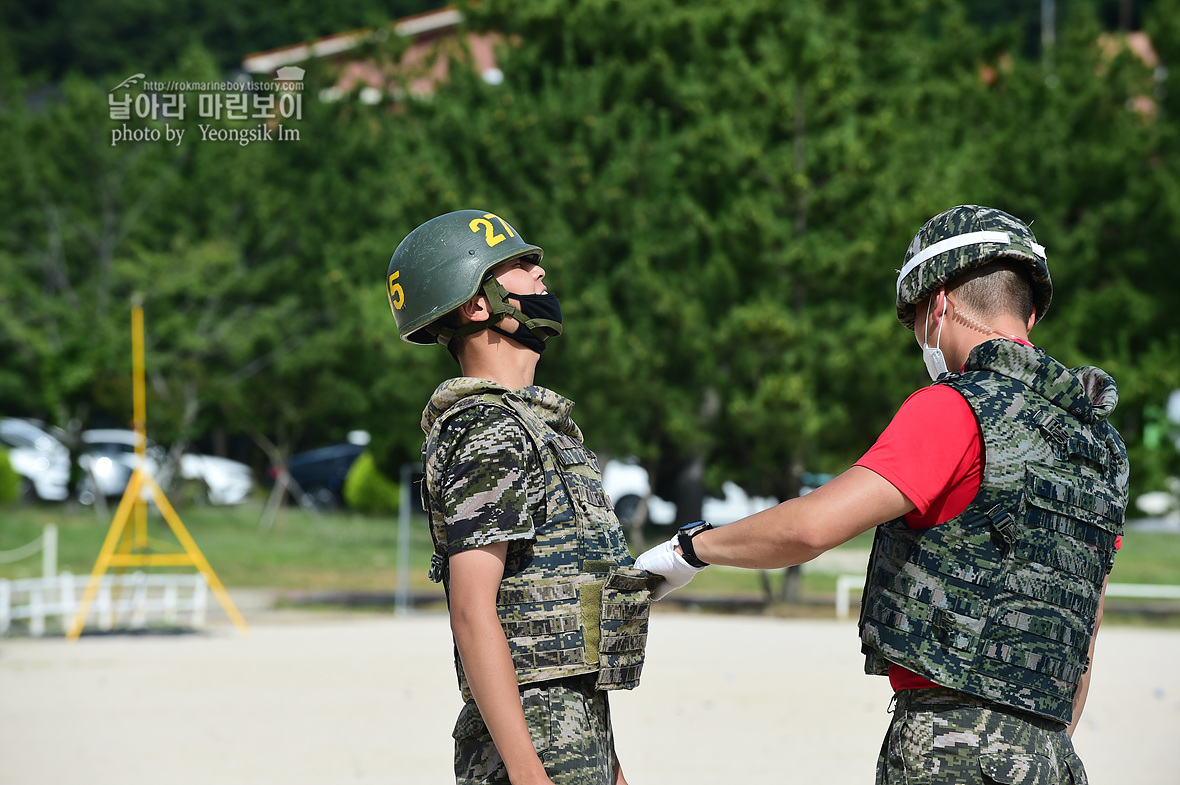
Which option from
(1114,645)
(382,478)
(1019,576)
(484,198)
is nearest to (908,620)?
(1019,576)

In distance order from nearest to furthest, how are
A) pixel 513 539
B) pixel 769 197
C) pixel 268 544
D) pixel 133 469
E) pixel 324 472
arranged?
pixel 513 539 < pixel 769 197 < pixel 268 544 < pixel 133 469 < pixel 324 472

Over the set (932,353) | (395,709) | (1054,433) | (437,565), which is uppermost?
(932,353)

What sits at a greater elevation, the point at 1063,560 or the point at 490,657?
the point at 1063,560

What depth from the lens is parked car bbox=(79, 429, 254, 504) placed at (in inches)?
972

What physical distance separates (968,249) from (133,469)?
24.5 meters

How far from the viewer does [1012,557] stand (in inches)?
92.7

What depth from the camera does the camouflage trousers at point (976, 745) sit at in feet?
7.79

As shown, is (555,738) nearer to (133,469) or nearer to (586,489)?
(586,489)

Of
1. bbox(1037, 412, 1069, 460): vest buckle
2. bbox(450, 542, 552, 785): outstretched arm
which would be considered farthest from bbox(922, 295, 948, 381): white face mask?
bbox(450, 542, 552, 785): outstretched arm

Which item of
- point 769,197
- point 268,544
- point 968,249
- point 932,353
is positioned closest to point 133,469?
point 268,544

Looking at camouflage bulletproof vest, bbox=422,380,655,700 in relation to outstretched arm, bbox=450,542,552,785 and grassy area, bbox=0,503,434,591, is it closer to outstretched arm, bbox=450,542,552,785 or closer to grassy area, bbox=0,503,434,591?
outstretched arm, bbox=450,542,552,785

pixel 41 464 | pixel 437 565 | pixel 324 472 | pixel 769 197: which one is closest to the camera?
pixel 437 565
